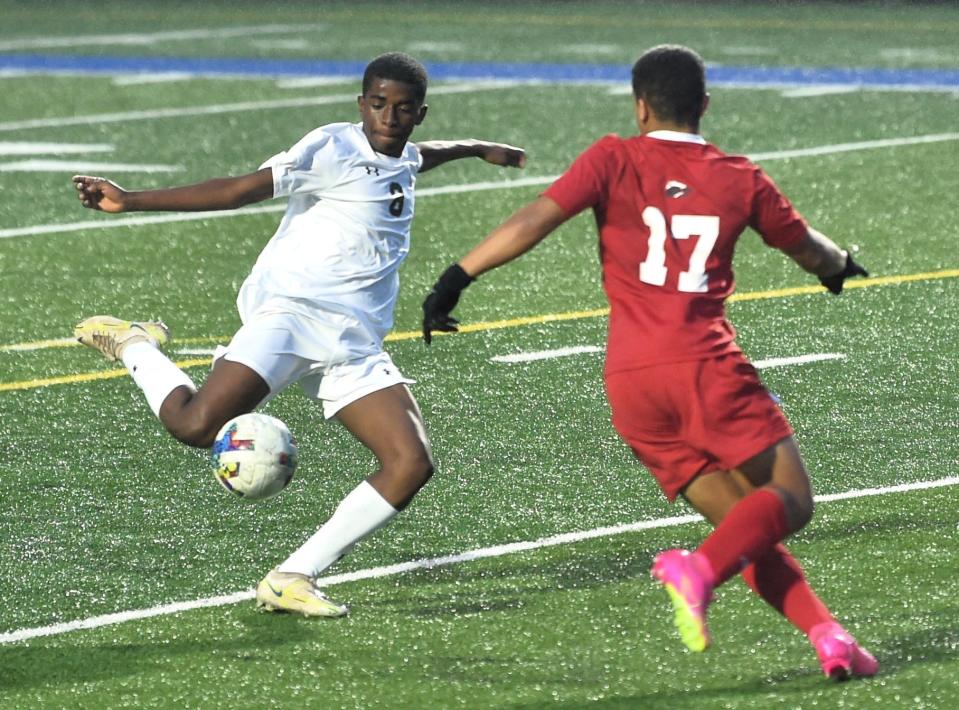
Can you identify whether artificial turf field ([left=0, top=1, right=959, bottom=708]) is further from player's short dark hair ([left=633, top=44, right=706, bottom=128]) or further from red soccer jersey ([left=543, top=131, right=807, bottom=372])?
player's short dark hair ([left=633, top=44, right=706, bottom=128])

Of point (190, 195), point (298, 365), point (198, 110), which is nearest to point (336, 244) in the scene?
point (298, 365)

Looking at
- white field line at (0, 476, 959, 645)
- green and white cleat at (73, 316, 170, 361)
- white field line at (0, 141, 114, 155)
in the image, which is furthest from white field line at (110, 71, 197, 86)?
white field line at (0, 476, 959, 645)

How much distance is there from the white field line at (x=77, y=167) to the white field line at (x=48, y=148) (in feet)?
1.52

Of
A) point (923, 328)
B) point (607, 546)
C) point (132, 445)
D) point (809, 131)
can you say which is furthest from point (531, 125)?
point (607, 546)

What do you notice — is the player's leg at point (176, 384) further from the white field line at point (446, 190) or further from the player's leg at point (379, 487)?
the white field line at point (446, 190)

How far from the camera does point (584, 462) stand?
334 inches

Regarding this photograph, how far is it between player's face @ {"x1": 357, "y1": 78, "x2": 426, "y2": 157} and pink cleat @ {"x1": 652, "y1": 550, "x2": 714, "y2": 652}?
198 cm

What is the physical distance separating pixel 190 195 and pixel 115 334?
1.03 metres

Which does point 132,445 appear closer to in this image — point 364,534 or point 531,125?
point 364,534

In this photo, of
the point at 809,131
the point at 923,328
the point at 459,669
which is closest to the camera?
the point at 459,669

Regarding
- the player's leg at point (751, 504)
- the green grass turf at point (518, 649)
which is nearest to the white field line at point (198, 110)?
the green grass turf at point (518, 649)

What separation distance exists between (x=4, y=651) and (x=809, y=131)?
1266 cm

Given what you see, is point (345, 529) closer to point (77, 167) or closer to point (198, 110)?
point (77, 167)

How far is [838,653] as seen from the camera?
221 inches
